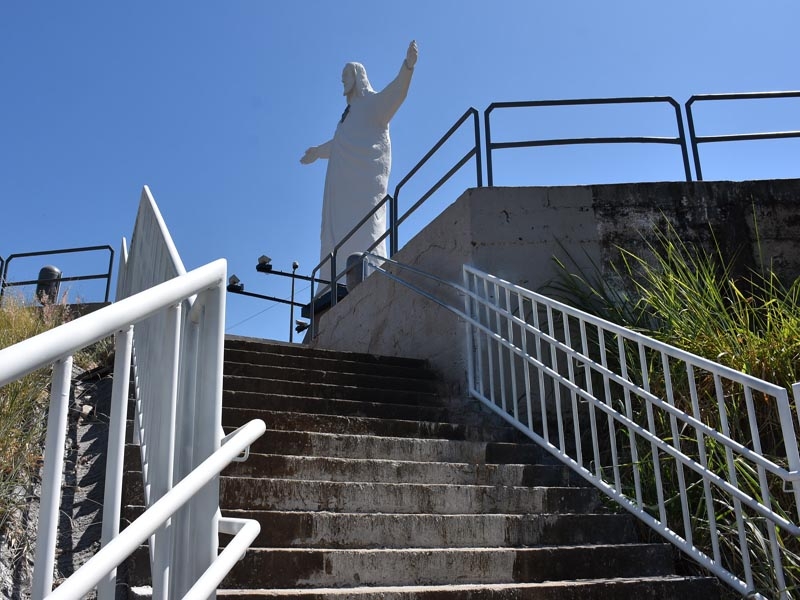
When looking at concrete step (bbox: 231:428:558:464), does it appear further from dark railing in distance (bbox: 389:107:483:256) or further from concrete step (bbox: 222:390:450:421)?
dark railing in distance (bbox: 389:107:483:256)

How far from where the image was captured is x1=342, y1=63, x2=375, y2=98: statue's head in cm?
1256

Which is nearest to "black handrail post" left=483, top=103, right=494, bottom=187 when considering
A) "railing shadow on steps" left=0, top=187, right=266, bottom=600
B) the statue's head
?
"railing shadow on steps" left=0, top=187, right=266, bottom=600

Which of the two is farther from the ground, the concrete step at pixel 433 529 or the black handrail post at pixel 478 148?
the black handrail post at pixel 478 148

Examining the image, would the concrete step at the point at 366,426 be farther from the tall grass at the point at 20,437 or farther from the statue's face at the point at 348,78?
the statue's face at the point at 348,78

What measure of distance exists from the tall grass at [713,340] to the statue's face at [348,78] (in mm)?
7924

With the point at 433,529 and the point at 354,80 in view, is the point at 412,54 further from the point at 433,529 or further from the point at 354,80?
the point at 433,529

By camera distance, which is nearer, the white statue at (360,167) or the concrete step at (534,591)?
the concrete step at (534,591)

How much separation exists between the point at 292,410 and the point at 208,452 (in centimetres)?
284

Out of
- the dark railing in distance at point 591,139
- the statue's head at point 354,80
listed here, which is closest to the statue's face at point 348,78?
the statue's head at point 354,80

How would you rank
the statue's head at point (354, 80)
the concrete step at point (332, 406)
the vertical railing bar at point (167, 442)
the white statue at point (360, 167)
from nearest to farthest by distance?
the vertical railing bar at point (167, 442), the concrete step at point (332, 406), the white statue at point (360, 167), the statue's head at point (354, 80)

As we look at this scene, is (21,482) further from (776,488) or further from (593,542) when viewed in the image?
(776,488)

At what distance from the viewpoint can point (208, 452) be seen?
1.89 m

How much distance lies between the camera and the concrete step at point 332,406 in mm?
4539

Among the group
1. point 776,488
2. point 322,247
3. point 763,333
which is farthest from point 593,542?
point 322,247
